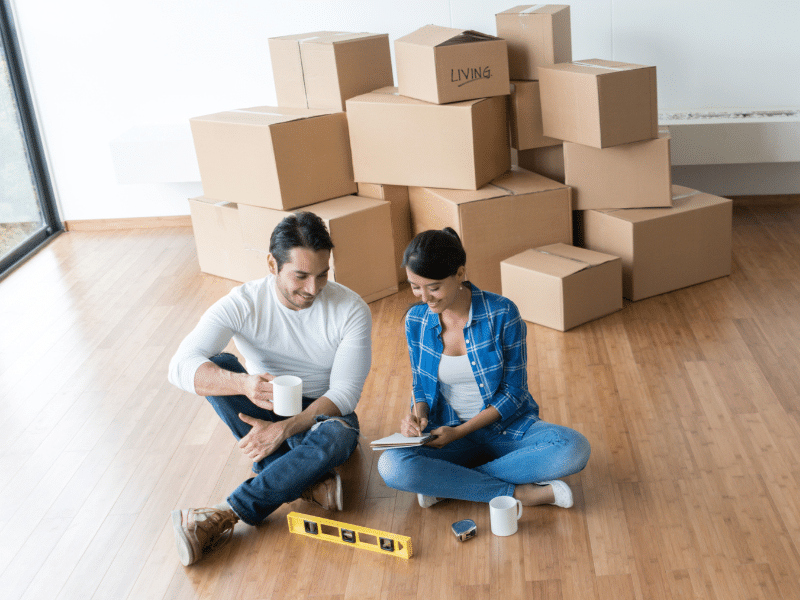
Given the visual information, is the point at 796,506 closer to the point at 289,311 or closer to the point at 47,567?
the point at 289,311

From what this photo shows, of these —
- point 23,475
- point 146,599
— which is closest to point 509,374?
point 146,599

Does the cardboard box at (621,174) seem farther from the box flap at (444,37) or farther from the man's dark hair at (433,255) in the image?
the man's dark hair at (433,255)

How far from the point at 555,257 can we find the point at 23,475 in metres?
2.07

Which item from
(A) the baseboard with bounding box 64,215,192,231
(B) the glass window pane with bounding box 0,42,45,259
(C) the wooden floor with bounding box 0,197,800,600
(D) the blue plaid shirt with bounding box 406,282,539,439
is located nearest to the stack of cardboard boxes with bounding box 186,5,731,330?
(C) the wooden floor with bounding box 0,197,800,600

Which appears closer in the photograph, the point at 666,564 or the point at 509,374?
the point at 666,564

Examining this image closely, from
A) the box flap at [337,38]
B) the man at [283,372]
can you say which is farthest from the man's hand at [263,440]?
the box flap at [337,38]

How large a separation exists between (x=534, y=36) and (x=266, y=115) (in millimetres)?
1196

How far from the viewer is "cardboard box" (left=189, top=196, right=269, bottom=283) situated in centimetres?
386

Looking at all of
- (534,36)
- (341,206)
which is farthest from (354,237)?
(534,36)

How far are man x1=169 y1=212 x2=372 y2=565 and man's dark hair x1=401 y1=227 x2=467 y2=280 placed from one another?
25 centimetres

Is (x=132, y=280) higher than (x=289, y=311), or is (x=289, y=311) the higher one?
(x=289, y=311)

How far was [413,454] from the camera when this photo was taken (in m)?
2.06

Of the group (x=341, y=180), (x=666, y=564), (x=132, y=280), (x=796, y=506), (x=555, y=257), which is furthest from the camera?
(x=132, y=280)

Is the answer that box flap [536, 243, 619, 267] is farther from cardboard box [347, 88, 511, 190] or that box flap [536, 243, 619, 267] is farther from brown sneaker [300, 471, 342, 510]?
brown sneaker [300, 471, 342, 510]
